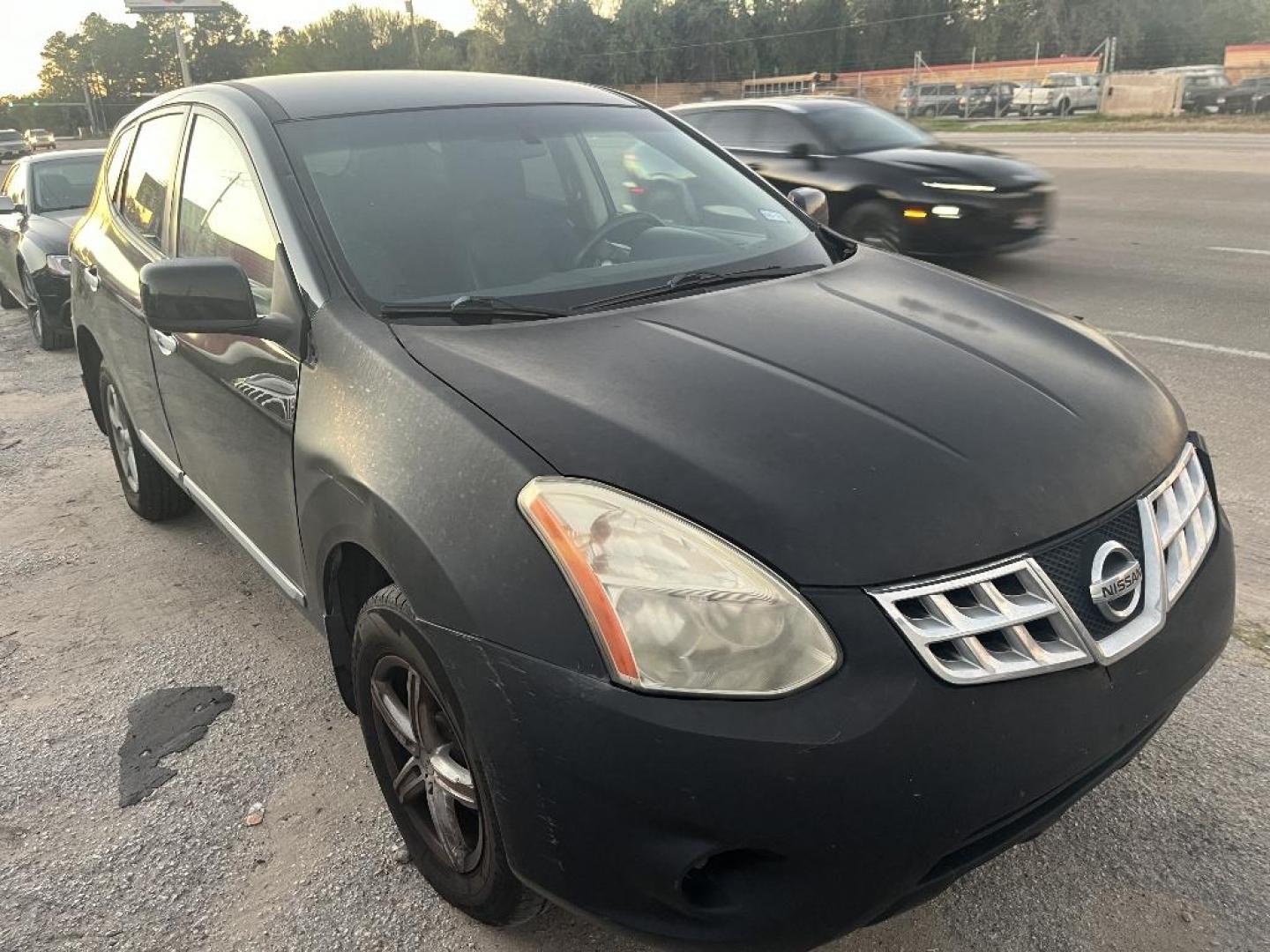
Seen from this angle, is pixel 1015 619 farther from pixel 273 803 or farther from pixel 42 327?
pixel 42 327

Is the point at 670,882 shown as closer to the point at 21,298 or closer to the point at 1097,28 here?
the point at 21,298

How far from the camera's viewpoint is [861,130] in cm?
911

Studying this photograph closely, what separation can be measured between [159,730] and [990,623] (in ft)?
7.98

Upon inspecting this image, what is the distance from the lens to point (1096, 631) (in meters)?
1.69

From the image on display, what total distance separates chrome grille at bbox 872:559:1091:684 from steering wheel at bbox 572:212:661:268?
56.7 inches

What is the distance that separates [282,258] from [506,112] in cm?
97

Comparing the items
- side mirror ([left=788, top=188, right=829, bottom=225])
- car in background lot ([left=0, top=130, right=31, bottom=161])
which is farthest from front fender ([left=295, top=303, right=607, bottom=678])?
car in background lot ([left=0, top=130, right=31, bottom=161])

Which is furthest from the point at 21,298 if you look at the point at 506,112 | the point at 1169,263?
the point at 1169,263

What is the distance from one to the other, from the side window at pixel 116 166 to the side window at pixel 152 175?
0.38ft

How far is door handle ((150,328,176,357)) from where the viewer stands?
3104 millimetres

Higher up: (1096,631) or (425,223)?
(425,223)

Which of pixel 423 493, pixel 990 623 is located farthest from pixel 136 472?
pixel 990 623

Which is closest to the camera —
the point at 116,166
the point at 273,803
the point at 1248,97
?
the point at 273,803

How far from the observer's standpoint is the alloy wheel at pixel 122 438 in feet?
13.8
